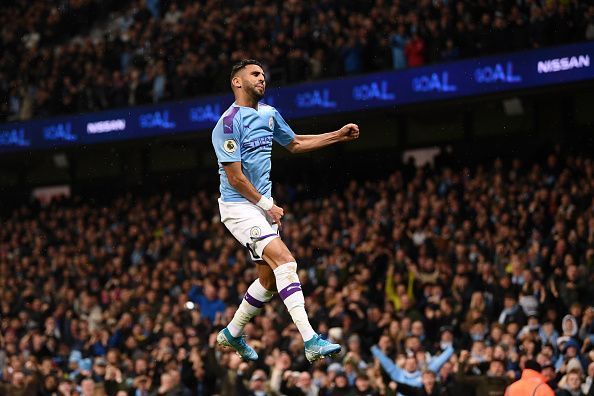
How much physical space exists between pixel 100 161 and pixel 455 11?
12852mm

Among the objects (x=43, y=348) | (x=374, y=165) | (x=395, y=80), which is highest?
(x=395, y=80)

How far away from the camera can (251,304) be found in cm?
934

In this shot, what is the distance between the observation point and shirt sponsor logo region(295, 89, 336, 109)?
73.5 ft

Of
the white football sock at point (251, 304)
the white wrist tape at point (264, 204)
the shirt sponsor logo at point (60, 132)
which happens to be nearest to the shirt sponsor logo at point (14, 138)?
the shirt sponsor logo at point (60, 132)

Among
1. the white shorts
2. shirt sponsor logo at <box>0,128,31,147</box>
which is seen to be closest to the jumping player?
the white shorts

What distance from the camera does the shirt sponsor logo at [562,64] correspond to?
63.4 feet

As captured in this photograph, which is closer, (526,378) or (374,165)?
(526,378)

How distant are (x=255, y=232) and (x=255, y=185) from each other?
417 mm

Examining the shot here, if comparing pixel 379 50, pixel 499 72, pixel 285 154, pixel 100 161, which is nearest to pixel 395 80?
pixel 379 50

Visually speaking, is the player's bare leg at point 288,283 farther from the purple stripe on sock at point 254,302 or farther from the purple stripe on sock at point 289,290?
the purple stripe on sock at point 254,302

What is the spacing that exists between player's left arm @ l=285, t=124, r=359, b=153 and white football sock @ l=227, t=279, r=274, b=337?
48.6 inches

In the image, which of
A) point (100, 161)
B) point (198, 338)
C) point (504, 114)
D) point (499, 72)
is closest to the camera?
point (198, 338)

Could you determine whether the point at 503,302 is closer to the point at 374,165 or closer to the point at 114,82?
Result: the point at 374,165

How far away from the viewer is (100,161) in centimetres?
3012
